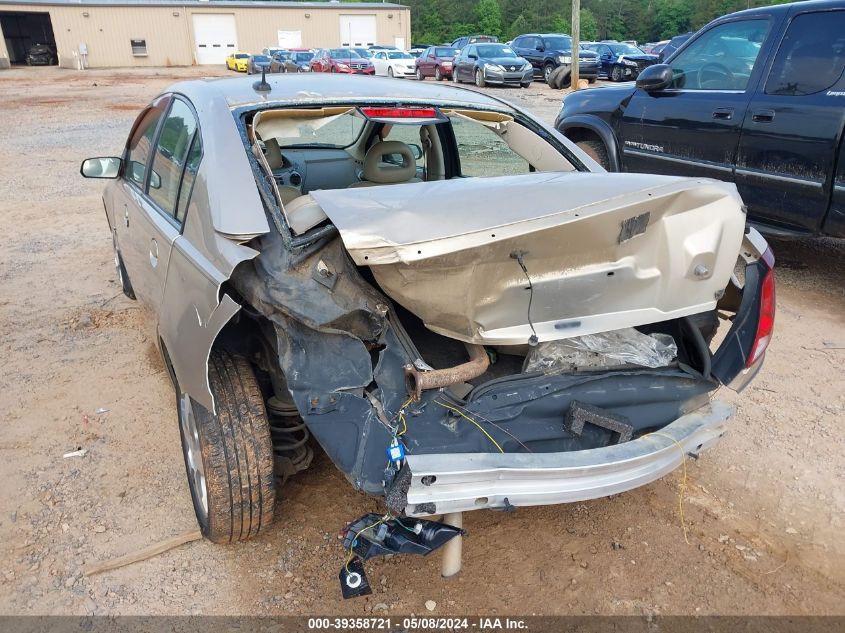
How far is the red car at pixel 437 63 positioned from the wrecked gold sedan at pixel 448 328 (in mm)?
26079

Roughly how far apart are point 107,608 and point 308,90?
92.8 inches

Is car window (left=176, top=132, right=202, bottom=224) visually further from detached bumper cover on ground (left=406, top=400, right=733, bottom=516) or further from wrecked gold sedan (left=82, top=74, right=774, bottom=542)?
detached bumper cover on ground (left=406, top=400, right=733, bottom=516)

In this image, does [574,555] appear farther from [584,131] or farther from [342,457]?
[584,131]

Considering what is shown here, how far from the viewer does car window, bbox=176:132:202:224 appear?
9.44ft

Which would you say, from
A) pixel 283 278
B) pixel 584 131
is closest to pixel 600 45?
pixel 584 131

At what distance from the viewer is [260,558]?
276cm

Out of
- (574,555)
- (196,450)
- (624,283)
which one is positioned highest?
(624,283)

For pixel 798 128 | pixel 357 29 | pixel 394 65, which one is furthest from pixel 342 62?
pixel 798 128

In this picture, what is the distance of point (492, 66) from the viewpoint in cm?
2373

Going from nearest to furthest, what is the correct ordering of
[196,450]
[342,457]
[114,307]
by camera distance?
[342,457]
[196,450]
[114,307]

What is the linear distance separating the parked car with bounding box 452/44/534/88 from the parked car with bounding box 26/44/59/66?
30339 millimetres

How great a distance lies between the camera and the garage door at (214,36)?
4288 cm

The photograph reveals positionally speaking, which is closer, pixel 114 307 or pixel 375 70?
pixel 114 307

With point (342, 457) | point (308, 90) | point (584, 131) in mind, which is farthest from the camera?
point (584, 131)
